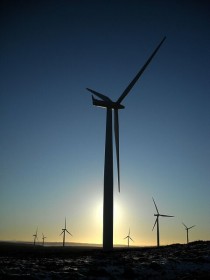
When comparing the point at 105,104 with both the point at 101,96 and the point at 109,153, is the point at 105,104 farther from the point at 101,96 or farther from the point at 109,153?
the point at 109,153

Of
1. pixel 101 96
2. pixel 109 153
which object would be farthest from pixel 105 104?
pixel 109 153

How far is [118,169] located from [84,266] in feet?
85.1

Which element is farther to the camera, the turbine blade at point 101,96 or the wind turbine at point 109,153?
the turbine blade at point 101,96

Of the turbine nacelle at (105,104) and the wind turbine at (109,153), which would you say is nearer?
the wind turbine at (109,153)

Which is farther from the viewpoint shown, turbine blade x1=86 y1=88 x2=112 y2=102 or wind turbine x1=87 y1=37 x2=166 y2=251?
turbine blade x1=86 y1=88 x2=112 y2=102

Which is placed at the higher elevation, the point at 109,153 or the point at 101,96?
the point at 101,96

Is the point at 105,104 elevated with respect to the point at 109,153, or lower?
elevated

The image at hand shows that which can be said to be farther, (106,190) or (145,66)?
(145,66)

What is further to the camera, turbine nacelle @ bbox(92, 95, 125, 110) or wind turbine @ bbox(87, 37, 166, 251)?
turbine nacelle @ bbox(92, 95, 125, 110)

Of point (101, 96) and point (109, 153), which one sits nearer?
point (109, 153)

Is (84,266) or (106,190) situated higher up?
(106,190)

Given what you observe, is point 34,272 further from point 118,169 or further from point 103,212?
point 118,169

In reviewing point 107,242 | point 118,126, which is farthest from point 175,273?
point 118,126

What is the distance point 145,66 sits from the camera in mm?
51562
